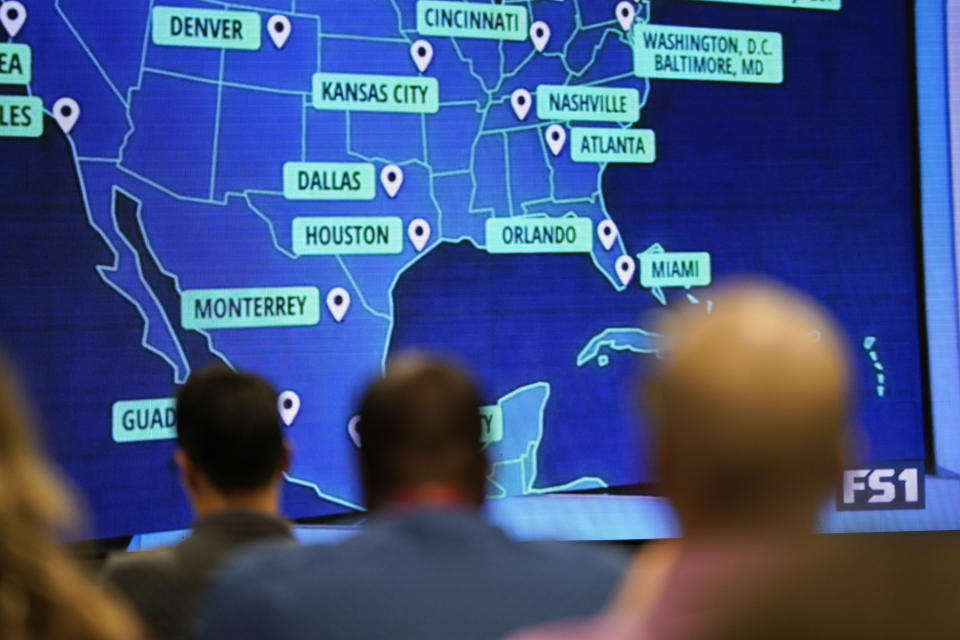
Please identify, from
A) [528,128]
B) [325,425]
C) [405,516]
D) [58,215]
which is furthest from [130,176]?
[405,516]

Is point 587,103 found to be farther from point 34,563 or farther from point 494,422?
point 34,563

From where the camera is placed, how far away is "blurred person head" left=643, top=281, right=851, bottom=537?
0.88m

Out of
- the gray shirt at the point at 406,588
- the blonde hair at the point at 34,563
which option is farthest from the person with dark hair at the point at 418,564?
the blonde hair at the point at 34,563

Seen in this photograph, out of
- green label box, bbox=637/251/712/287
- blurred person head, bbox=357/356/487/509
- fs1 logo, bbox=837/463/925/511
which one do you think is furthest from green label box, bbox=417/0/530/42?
blurred person head, bbox=357/356/487/509

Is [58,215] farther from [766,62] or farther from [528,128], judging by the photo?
[766,62]

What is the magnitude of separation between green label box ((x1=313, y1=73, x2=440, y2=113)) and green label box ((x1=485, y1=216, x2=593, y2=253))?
34cm

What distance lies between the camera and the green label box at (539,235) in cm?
338

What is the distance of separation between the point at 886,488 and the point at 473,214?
4.49 feet

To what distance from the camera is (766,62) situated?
3654mm

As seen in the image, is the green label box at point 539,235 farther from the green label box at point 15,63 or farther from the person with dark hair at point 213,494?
the person with dark hair at point 213,494

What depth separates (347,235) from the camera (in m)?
3.25

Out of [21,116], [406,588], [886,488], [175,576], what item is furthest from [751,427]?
[886,488]

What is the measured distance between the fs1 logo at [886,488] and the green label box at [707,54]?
1.10 meters

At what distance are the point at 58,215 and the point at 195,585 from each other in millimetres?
1571
